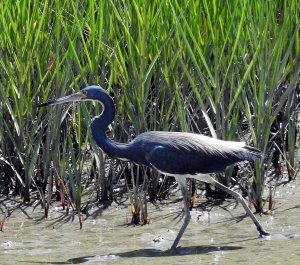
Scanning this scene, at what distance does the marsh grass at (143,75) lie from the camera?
19.7 feet

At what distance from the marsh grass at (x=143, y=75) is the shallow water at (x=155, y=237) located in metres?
0.16

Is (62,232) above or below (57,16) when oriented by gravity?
below

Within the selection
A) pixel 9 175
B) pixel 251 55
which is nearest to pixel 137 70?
pixel 251 55

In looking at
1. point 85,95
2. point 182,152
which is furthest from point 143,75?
point 182,152

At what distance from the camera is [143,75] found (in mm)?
6098

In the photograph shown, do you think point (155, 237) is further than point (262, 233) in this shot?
Yes

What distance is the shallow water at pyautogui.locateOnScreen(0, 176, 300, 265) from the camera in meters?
5.34

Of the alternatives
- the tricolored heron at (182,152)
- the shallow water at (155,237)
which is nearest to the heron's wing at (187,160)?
the tricolored heron at (182,152)

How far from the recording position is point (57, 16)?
626 centimetres

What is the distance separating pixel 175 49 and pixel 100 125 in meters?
0.79

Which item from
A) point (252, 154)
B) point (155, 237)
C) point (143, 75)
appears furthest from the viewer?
point (143, 75)

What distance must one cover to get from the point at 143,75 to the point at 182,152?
0.62 m

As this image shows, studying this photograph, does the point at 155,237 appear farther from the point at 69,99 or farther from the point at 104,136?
the point at 69,99

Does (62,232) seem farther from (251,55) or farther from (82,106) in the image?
(251,55)
